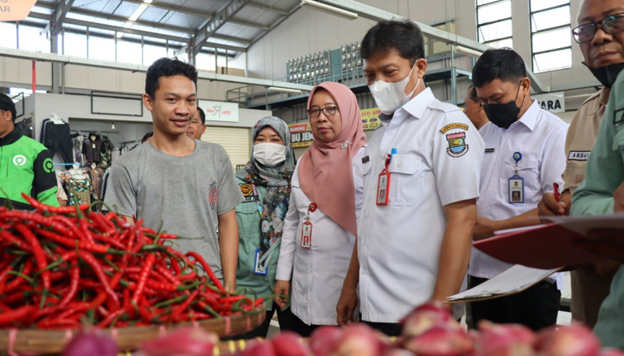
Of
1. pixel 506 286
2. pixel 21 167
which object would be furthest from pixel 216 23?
pixel 506 286

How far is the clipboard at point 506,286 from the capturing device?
0.94 metres

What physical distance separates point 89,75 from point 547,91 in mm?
14514

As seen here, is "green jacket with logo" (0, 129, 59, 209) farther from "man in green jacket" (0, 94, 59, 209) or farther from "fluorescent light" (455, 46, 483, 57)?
"fluorescent light" (455, 46, 483, 57)

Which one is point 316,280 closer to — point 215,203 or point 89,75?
point 215,203

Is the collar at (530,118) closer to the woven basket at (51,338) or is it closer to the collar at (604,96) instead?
the collar at (604,96)

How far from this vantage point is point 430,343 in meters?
0.58

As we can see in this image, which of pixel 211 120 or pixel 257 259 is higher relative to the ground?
pixel 211 120

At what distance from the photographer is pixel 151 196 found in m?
1.88

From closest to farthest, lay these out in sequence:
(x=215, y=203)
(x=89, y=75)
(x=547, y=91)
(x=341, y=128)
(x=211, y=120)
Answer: (x=215, y=203)
(x=341, y=128)
(x=547, y=91)
(x=211, y=120)
(x=89, y=75)

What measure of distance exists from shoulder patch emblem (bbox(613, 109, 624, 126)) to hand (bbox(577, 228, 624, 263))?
11.0 inches

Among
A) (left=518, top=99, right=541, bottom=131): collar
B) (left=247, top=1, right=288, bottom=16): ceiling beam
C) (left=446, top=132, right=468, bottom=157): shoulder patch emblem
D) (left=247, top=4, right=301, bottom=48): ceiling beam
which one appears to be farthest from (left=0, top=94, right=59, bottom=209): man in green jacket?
(left=247, top=4, right=301, bottom=48): ceiling beam

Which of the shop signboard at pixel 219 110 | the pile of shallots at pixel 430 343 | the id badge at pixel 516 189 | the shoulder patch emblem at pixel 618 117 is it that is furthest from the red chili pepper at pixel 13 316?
the shop signboard at pixel 219 110

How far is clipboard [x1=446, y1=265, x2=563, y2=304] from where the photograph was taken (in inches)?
37.2

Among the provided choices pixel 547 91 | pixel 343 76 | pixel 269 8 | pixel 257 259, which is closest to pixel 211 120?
pixel 343 76
